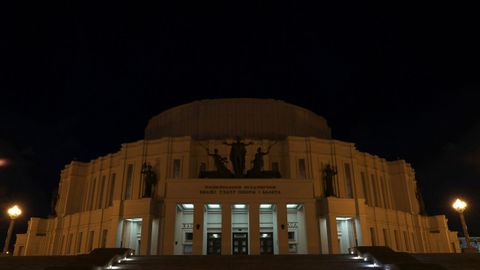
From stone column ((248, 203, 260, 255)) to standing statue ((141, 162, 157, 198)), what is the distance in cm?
1083

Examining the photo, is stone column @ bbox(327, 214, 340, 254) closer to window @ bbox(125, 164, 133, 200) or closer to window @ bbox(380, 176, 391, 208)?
window @ bbox(380, 176, 391, 208)

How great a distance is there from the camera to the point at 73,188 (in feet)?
151

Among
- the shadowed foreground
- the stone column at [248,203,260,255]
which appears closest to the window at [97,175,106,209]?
the stone column at [248,203,260,255]

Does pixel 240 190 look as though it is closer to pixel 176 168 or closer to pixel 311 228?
pixel 311 228

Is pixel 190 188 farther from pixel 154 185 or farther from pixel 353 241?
pixel 353 241

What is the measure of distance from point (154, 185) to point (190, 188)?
25.7ft

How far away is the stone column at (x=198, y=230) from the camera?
30.6 m

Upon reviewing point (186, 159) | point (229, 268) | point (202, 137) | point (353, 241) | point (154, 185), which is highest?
point (202, 137)

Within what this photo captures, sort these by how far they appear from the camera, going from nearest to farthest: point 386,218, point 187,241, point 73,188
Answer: point 187,241
point 386,218
point 73,188

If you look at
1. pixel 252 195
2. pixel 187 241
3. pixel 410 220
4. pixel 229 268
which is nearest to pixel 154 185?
pixel 187 241

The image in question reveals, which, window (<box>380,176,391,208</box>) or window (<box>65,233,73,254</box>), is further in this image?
window (<box>380,176,391,208</box>)

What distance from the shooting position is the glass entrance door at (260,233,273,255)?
3481cm

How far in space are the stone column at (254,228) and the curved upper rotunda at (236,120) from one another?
511 inches

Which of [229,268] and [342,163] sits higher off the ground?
[342,163]
